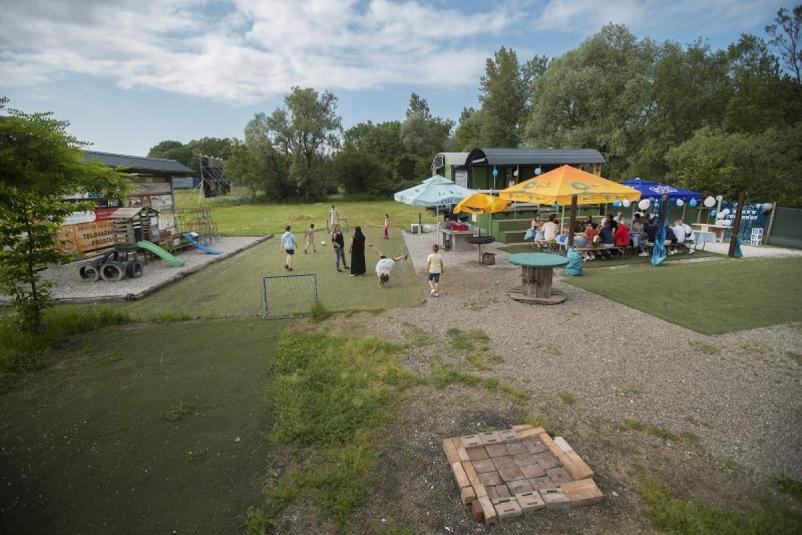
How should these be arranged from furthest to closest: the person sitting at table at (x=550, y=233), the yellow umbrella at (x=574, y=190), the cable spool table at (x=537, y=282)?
the person sitting at table at (x=550, y=233), the yellow umbrella at (x=574, y=190), the cable spool table at (x=537, y=282)

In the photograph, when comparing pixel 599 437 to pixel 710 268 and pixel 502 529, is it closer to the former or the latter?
pixel 502 529

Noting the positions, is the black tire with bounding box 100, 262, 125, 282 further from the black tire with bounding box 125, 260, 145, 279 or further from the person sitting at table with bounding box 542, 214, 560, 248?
the person sitting at table with bounding box 542, 214, 560, 248

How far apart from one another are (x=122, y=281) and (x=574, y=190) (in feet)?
46.0

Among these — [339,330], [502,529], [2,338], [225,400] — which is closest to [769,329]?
[502,529]

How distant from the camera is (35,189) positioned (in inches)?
209

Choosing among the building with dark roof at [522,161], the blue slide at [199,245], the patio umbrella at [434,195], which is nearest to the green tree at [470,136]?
the building with dark roof at [522,161]

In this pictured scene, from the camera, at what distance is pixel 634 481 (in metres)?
4.07

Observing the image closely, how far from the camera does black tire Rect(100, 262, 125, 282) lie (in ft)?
41.6

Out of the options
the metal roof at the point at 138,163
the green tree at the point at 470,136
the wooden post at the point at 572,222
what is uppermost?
the green tree at the point at 470,136

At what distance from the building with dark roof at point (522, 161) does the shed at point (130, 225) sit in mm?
15878

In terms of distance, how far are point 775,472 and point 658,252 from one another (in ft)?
34.2

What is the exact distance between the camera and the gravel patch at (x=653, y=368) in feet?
15.8

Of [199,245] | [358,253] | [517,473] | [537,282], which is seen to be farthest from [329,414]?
[199,245]

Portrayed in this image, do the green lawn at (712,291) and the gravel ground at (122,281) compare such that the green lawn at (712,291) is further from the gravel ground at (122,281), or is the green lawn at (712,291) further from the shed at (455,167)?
the shed at (455,167)
